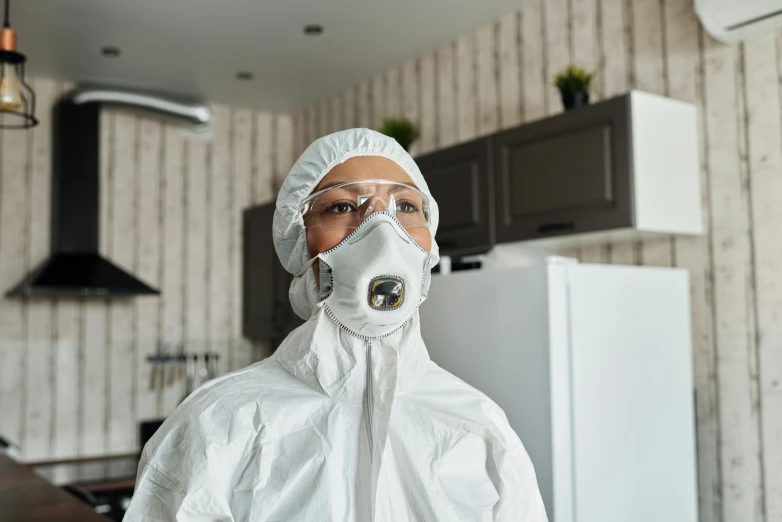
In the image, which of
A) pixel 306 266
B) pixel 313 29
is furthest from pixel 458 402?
pixel 313 29

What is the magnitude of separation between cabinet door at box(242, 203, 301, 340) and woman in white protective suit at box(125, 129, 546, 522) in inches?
102

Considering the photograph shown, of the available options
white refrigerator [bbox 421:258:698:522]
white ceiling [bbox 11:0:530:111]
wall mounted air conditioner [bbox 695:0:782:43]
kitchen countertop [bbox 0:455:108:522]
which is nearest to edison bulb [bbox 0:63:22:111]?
white ceiling [bbox 11:0:530:111]

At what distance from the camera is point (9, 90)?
6.76 feet

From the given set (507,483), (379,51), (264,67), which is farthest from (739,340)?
(264,67)

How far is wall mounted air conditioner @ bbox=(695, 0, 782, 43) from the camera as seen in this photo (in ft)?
6.61

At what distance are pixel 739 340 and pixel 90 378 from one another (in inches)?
120

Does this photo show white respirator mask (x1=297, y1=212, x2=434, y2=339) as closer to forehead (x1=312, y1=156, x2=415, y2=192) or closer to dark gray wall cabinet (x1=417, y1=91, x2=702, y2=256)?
forehead (x1=312, y1=156, x2=415, y2=192)

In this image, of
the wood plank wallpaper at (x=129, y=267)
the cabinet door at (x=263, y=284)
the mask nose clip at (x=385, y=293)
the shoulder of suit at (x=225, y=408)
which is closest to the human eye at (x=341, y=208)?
the mask nose clip at (x=385, y=293)

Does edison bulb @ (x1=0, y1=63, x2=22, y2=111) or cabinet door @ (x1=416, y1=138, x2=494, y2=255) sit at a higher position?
edison bulb @ (x1=0, y1=63, x2=22, y2=111)

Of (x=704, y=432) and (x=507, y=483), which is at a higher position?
(x=507, y=483)

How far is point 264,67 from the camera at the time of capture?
3.65 meters

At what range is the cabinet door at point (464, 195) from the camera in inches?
104

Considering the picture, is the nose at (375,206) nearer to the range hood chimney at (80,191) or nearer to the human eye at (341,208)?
the human eye at (341,208)

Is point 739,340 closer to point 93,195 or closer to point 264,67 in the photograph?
point 264,67
